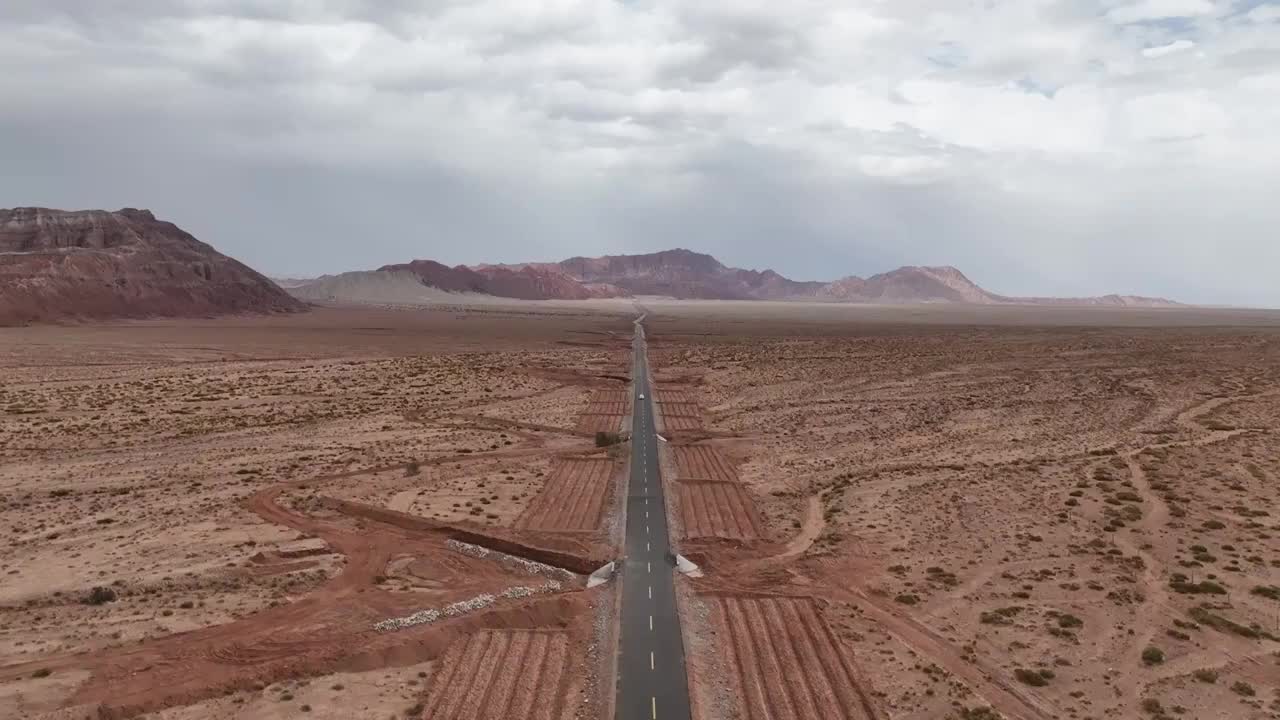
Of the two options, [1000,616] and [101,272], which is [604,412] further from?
[101,272]

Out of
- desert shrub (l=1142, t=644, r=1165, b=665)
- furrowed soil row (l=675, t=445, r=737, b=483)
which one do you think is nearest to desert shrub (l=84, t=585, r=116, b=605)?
furrowed soil row (l=675, t=445, r=737, b=483)

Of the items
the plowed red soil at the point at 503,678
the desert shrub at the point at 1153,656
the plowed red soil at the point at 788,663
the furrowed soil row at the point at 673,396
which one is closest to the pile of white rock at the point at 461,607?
the plowed red soil at the point at 503,678

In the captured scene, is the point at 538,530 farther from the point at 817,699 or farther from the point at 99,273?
the point at 99,273

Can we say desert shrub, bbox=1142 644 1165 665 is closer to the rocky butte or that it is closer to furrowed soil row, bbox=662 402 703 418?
furrowed soil row, bbox=662 402 703 418

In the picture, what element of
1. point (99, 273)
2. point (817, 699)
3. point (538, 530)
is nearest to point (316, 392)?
point (538, 530)

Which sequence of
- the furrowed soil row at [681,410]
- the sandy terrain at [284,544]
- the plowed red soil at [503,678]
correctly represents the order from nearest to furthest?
1. the plowed red soil at [503,678]
2. the sandy terrain at [284,544]
3. the furrowed soil row at [681,410]

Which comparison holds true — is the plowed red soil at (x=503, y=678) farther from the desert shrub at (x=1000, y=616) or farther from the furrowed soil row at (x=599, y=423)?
the furrowed soil row at (x=599, y=423)

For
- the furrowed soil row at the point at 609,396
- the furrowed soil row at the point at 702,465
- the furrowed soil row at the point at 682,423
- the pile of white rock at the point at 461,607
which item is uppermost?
the furrowed soil row at the point at 609,396
